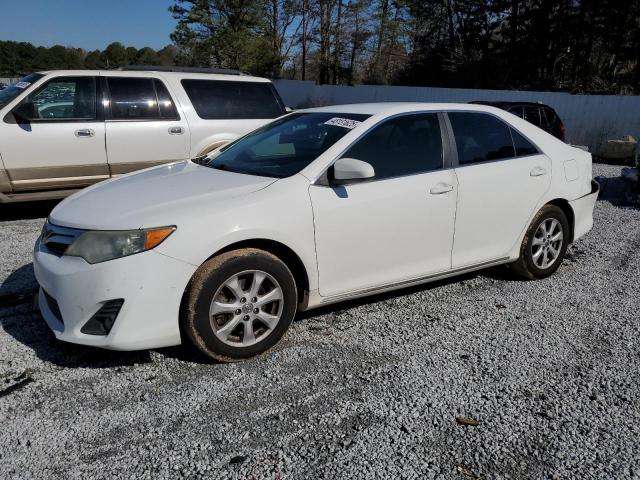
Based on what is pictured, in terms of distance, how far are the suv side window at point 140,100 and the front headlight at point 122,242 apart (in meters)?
4.37

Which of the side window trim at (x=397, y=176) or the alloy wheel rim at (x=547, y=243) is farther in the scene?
the alloy wheel rim at (x=547, y=243)

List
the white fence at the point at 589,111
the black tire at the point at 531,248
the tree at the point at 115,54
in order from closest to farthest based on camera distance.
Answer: the black tire at the point at 531,248
the white fence at the point at 589,111
the tree at the point at 115,54

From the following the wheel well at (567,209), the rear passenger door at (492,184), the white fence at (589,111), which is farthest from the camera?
the white fence at (589,111)

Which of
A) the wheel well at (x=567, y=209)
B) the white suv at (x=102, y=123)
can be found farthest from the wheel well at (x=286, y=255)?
the white suv at (x=102, y=123)

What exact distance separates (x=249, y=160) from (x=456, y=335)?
6.58ft

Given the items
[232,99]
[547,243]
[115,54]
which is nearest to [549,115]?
[232,99]

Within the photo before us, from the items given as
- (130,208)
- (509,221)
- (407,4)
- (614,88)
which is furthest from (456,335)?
(407,4)

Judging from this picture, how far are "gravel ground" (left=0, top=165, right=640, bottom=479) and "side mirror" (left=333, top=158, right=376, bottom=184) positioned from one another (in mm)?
1120

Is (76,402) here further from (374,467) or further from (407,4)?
(407,4)

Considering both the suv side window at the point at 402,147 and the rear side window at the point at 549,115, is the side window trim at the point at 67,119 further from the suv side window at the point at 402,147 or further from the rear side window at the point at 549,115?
the rear side window at the point at 549,115

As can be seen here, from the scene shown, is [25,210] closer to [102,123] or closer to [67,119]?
[67,119]

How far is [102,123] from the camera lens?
6688 millimetres

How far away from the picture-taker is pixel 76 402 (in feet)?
9.41

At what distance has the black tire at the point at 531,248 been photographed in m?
4.59
